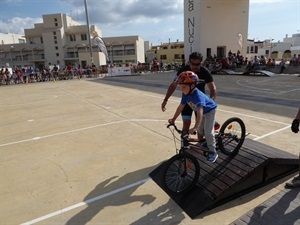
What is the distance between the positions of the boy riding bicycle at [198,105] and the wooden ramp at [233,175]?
25 centimetres

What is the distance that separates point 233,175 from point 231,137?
2.77ft

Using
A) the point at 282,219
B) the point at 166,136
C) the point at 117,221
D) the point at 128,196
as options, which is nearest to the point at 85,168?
the point at 128,196

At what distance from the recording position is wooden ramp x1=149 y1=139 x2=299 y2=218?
3.08 m

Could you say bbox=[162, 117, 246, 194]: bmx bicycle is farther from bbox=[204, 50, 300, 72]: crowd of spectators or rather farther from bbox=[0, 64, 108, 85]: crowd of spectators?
bbox=[0, 64, 108, 85]: crowd of spectators

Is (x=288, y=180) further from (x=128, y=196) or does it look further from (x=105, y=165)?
(x=105, y=165)

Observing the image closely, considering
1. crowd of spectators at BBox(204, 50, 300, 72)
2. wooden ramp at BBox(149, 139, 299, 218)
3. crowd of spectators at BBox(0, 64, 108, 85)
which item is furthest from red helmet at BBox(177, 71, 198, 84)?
crowd of spectators at BBox(0, 64, 108, 85)

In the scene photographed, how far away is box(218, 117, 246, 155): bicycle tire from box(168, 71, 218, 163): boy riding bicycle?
1.27 ft

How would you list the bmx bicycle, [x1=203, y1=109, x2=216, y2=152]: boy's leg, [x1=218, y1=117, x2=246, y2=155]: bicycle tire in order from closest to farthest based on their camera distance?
the bmx bicycle < [x1=203, y1=109, x2=216, y2=152]: boy's leg < [x1=218, y1=117, x2=246, y2=155]: bicycle tire

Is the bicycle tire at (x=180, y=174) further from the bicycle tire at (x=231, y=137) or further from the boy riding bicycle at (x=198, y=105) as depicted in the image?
the bicycle tire at (x=231, y=137)

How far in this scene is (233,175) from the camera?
3293mm

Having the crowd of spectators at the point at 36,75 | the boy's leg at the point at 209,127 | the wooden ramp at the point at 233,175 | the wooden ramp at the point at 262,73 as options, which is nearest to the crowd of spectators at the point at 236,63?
the wooden ramp at the point at 262,73

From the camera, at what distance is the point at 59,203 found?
3.38m

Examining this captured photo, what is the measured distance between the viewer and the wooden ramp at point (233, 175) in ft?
10.1

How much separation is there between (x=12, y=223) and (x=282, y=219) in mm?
3331
